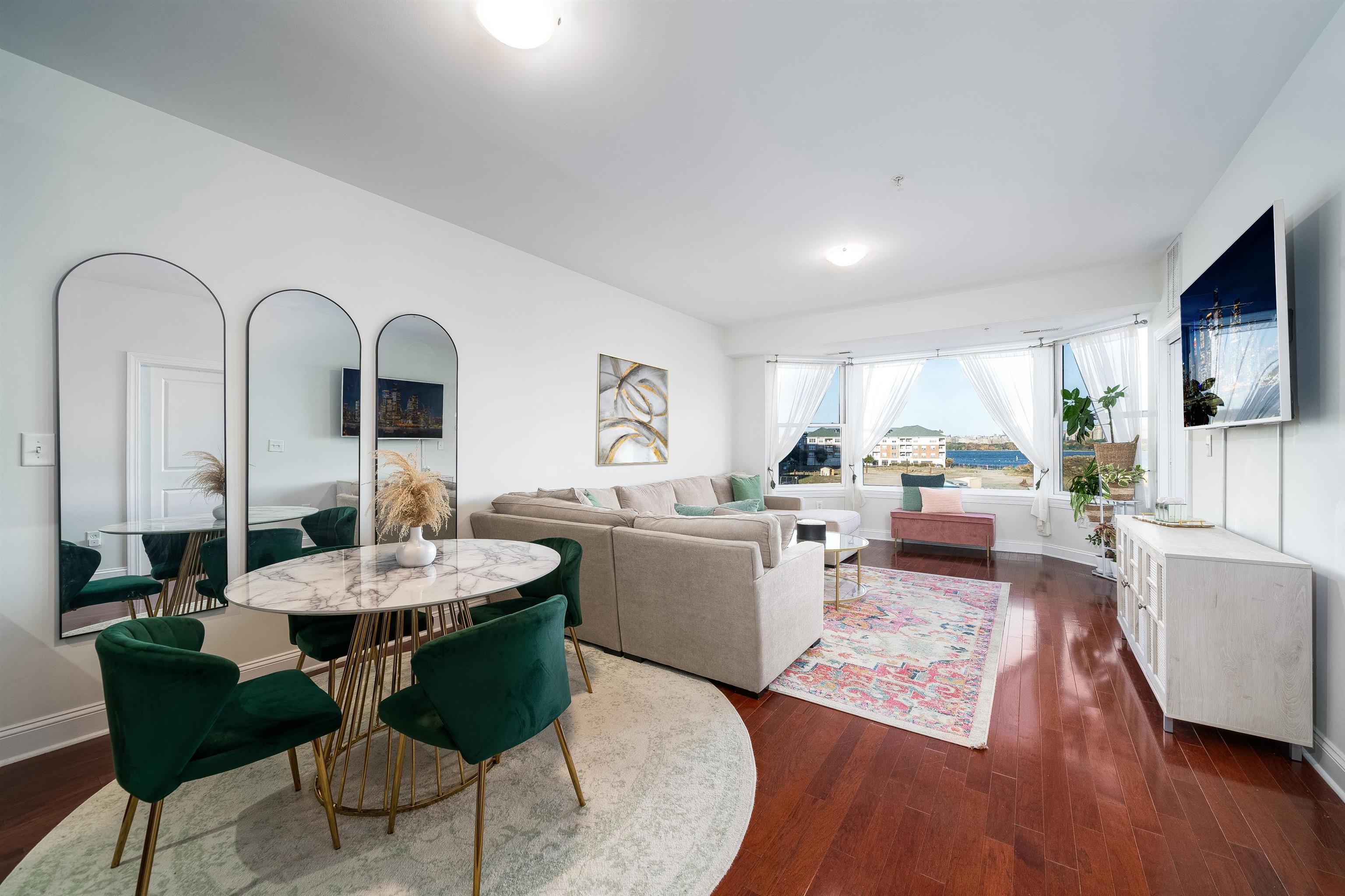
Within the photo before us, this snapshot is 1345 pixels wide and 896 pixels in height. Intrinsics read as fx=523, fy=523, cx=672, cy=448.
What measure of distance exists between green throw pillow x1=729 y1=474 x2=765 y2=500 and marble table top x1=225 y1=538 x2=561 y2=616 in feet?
13.4

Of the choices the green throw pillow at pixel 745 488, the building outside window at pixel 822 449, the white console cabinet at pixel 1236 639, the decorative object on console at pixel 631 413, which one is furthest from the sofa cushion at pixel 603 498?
the white console cabinet at pixel 1236 639

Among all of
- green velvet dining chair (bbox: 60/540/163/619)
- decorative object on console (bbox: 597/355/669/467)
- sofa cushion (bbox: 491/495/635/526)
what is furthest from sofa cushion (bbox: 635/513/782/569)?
green velvet dining chair (bbox: 60/540/163/619)

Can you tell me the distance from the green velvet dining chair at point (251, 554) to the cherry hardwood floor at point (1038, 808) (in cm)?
236

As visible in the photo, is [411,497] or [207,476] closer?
[411,497]

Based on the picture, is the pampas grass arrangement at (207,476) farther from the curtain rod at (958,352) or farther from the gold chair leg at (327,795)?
the curtain rod at (958,352)

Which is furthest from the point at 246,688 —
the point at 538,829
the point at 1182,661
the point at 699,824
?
the point at 1182,661

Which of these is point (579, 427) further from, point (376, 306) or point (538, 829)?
point (538, 829)

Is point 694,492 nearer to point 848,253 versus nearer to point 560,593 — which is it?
point 848,253

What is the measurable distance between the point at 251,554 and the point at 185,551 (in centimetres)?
25

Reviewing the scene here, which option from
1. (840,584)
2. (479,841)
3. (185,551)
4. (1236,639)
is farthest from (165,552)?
(1236,639)

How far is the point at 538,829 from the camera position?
170 centimetres

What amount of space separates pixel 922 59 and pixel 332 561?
3.07 meters

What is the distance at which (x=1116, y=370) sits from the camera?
4.98 metres

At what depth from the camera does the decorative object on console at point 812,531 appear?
406cm
